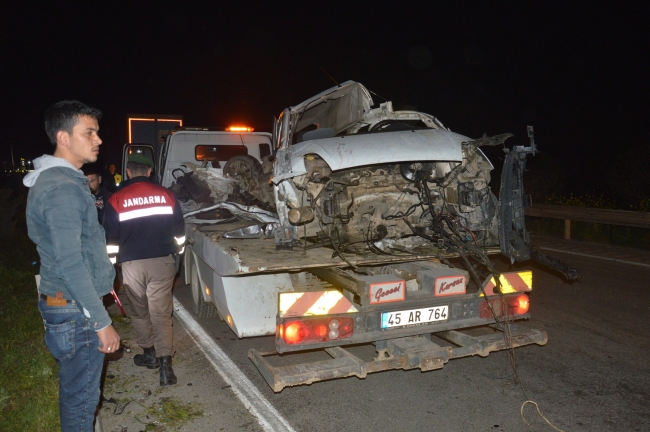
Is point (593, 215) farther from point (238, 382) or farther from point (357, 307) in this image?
point (238, 382)

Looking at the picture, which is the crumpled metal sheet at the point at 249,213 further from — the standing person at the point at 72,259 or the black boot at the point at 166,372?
the standing person at the point at 72,259

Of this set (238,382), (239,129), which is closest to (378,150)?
(238,382)

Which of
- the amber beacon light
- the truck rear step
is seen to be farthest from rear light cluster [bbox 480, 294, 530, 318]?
the amber beacon light

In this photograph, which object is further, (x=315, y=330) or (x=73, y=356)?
(x=315, y=330)

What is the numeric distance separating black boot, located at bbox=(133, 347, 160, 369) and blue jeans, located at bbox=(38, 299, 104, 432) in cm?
219

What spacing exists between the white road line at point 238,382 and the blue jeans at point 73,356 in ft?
4.56

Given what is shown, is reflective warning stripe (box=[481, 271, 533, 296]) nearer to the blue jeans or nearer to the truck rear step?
the truck rear step

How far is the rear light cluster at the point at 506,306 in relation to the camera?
4422 mm

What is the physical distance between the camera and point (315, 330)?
3951 mm

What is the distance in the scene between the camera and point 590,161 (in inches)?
906

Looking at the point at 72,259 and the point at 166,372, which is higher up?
the point at 72,259

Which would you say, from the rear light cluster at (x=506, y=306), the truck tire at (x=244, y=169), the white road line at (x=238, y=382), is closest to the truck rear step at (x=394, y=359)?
the rear light cluster at (x=506, y=306)

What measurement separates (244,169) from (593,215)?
8.07 m

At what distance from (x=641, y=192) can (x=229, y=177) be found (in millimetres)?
11704
